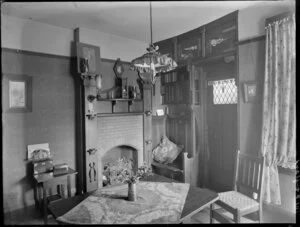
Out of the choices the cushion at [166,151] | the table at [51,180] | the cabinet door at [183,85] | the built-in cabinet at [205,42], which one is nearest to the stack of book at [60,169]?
the table at [51,180]

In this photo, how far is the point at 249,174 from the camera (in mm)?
1985

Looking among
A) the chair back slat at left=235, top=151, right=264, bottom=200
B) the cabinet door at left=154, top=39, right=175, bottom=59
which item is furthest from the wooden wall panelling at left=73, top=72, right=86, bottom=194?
the chair back slat at left=235, top=151, right=264, bottom=200

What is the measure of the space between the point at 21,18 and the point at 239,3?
5.29 feet

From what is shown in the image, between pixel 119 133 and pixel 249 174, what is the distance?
158 centimetres

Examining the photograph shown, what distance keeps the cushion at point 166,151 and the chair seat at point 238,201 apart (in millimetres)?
766

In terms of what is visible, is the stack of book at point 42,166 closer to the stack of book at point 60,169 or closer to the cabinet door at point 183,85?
the stack of book at point 60,169

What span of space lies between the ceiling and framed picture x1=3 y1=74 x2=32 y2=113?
22.3 inches

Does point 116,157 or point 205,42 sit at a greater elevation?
point 205,42

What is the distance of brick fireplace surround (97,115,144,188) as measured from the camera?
2.53m

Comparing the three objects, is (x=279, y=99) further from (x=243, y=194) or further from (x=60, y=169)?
(x=60, y=169)

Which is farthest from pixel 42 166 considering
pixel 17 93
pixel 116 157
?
pixel 116 157

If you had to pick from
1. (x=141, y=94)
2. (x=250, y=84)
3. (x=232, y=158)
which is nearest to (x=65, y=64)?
(x=141, y=94)

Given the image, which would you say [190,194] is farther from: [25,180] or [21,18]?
[21,18]

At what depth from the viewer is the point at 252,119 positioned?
1800 mm
